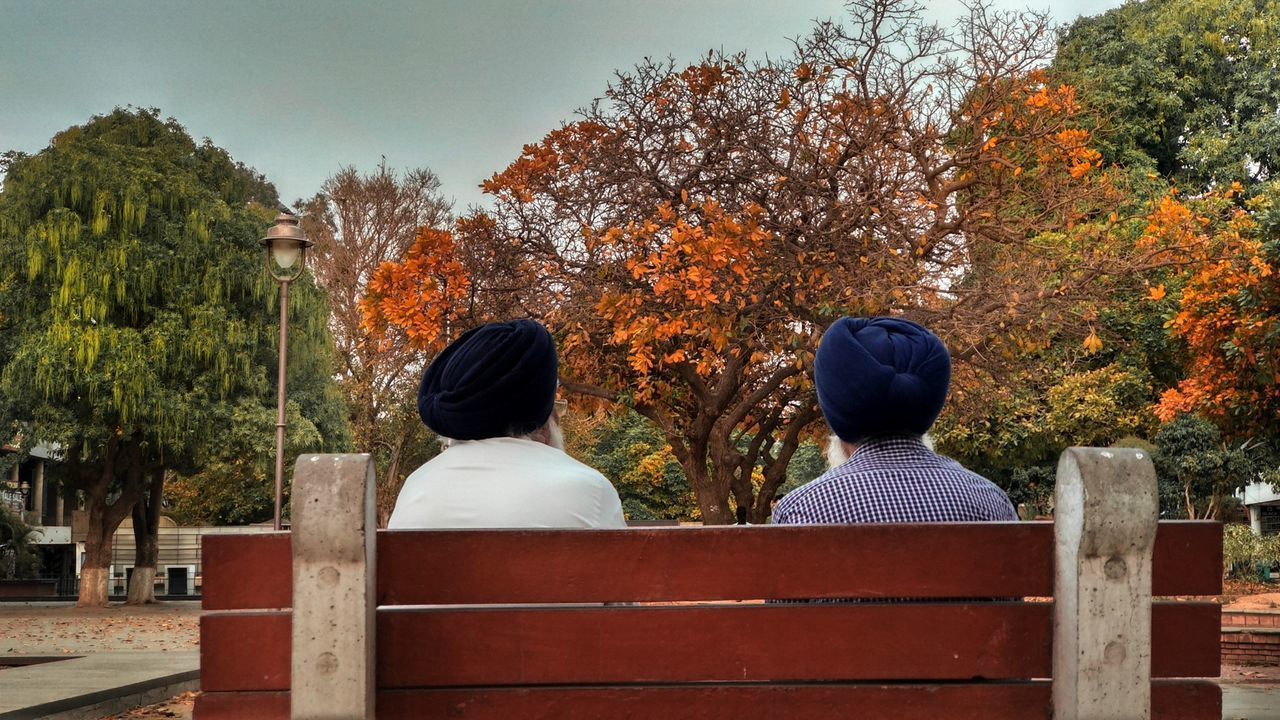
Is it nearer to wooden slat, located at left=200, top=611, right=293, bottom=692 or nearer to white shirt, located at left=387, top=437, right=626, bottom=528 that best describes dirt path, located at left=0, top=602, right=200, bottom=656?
white shirt, located at left=387, top=437, right=626, bottom=528

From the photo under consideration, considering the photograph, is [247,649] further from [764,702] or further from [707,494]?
[707,494]

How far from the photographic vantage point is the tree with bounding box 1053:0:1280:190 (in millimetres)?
32031

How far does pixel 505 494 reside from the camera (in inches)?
127

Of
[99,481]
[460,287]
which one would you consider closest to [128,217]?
[99,481]

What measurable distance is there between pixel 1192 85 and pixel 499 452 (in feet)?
112

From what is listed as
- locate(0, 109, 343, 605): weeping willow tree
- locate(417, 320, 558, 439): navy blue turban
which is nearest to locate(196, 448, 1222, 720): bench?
A: locate(417, 320, 558, 439): navy blue turban

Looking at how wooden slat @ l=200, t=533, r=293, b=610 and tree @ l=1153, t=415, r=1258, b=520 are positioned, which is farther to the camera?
tree @ l=1153, t=415, r=1258, b=520

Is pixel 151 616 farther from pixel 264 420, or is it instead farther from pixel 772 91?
pixel 772 91

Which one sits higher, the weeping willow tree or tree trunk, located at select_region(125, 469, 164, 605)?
the weeping willow tree

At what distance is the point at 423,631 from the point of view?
233cm

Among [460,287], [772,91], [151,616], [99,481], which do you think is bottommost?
[151,616]

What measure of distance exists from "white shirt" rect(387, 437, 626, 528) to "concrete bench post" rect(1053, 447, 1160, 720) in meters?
1.19

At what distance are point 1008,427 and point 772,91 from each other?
17.6m

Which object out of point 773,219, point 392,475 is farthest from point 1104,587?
point 392,475
